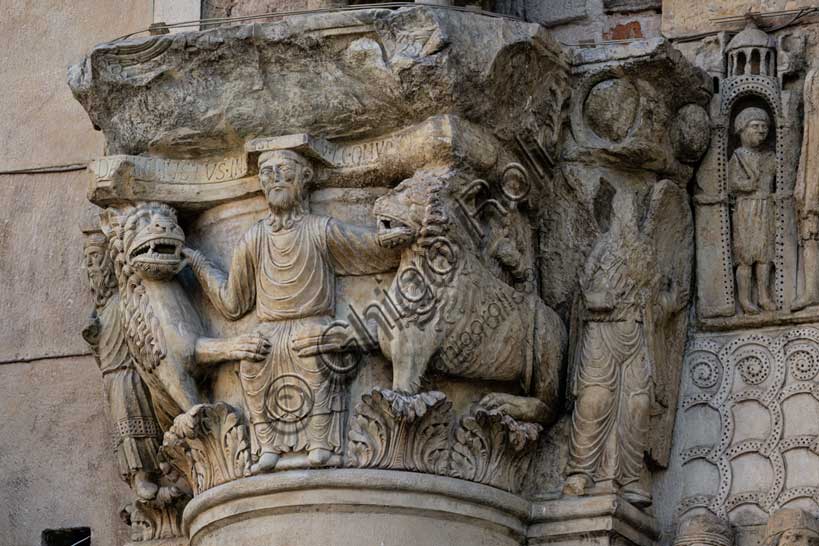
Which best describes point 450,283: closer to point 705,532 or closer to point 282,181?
point 282,181

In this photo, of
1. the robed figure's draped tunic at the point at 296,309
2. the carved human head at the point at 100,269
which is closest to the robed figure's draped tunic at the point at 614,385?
the robed figure's draped tunic at the point at 296,309

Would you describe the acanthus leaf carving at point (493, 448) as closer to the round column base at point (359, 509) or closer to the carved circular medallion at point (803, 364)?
the round column base at point (359, 509)

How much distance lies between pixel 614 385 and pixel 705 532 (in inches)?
18.5

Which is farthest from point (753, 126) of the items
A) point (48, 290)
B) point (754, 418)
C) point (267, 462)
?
point (48, 290)

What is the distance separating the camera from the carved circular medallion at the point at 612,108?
24.8 ft

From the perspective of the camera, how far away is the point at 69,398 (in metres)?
8.20

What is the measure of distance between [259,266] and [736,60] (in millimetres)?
1523

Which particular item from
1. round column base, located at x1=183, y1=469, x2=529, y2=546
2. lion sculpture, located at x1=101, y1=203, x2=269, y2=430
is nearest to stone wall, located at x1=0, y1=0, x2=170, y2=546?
lion sculpture, located at x1=101, y1=203, x2=269, y2=430

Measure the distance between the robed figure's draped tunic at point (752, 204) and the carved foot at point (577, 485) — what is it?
0.79 metres

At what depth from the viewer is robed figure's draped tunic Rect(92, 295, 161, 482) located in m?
7.76

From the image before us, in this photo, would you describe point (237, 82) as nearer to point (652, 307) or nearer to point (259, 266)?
point (259, 266)

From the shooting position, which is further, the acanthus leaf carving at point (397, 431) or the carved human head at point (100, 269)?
the carved human head at point (100, 269)

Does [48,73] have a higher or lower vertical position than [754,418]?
higher

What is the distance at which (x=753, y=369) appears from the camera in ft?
24.7
